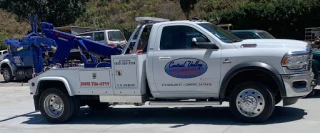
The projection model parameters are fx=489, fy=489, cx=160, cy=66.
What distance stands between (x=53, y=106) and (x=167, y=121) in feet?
8.30

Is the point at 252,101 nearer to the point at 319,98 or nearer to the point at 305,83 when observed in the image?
the point at 305,83

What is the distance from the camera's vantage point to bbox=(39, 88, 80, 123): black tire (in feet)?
34.2

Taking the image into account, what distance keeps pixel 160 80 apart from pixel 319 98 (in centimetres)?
475

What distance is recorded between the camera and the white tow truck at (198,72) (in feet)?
28.8

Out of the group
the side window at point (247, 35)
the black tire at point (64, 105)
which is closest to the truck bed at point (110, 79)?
the black tire at point (64, 105)

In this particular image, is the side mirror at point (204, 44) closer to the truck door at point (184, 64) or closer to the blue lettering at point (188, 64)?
the truck door at point (184, 64)

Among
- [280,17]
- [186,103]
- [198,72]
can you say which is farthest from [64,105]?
[280,17]

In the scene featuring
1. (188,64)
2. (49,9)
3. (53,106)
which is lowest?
(53,106)

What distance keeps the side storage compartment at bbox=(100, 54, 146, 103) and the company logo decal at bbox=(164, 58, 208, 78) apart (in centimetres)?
56

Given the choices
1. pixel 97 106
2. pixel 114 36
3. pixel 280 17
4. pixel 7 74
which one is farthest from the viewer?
pixel 280 17

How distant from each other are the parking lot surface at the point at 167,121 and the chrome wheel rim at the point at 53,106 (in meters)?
0.26

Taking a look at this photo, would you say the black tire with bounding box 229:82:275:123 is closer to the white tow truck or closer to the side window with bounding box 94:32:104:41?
the white tow truck

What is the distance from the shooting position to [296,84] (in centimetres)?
878

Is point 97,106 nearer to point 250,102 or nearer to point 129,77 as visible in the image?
point 129,77
